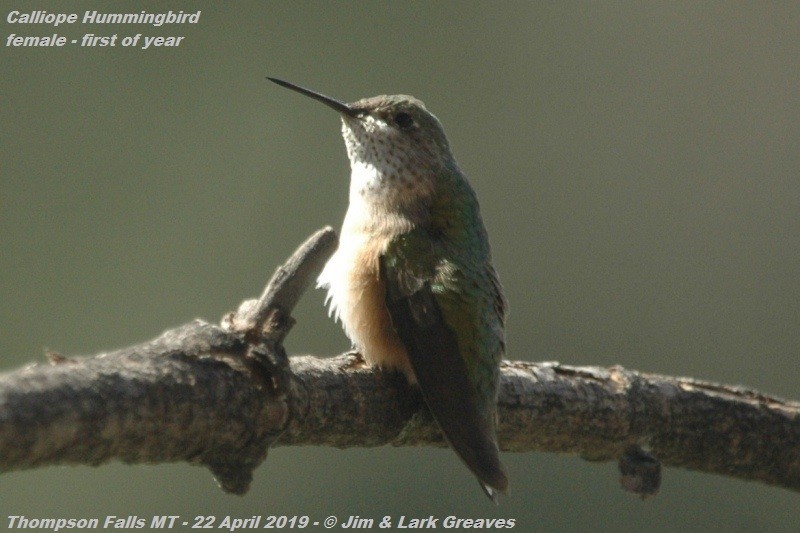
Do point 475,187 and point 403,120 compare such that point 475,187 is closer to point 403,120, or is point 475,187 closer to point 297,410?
point 403,120

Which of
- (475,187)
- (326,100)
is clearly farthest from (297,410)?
(475,187)

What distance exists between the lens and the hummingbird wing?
417 centimetres

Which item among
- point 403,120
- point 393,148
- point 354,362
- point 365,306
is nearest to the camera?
point 354,362

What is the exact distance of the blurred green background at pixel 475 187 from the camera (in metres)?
9.59

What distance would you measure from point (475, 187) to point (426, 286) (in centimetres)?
Answer: 715

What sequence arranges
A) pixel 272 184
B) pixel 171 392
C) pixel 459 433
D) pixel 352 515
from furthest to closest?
1. pixel 272 184
2. pixel 352 515
3. pixel 459 433
4. pixel 171 392

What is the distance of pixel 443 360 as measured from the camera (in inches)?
173

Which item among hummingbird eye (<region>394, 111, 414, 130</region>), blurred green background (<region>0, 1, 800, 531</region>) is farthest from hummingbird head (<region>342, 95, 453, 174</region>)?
blurred green background (<region>0, 1, 800, 531</region>)

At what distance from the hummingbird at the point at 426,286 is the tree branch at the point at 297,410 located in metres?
0.19

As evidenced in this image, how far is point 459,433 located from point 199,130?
781 cm

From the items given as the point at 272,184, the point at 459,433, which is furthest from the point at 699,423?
the point at 272,184

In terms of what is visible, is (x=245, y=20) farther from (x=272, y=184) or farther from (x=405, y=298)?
(x=405, y=298)

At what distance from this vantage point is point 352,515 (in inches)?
362

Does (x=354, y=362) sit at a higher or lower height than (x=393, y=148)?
lower
